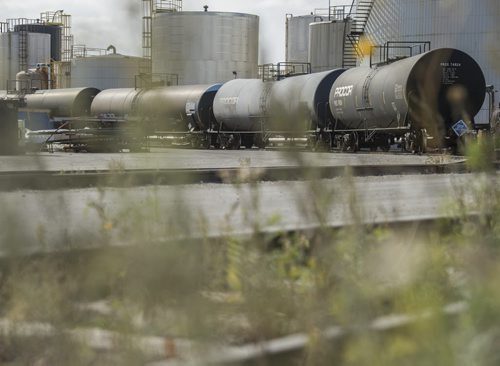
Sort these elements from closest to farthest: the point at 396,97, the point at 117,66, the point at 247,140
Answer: the point at 117,66
the point at 396,97
the point at 247,140

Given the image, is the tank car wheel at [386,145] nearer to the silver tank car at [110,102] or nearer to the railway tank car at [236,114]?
the railway tank car at [236,114]

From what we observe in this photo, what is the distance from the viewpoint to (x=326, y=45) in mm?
51250

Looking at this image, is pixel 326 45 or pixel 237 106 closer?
pixel 237 106

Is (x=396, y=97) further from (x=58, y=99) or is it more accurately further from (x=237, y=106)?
(x=58, y=99)

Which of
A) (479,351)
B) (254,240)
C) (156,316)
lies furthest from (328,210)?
(479,351)

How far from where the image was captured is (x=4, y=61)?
2.72 m

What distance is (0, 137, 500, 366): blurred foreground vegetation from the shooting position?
202 cm

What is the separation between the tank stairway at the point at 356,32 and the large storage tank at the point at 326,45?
3.78 meters

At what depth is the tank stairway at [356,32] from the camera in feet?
134

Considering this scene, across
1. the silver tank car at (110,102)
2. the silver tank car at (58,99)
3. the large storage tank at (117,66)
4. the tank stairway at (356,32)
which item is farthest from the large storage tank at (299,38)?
the large storage tank at (117,66)

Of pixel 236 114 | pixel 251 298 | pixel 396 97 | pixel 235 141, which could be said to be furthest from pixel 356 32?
pixel 251 298

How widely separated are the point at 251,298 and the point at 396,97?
23.6 meters

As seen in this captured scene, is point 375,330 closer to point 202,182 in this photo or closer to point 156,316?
point 156,316

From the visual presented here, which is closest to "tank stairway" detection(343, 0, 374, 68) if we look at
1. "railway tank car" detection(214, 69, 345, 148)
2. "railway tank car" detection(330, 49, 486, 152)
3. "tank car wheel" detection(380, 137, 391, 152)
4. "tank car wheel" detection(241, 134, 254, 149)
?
"railway tank car" detection(214, 69, 345, 148)
